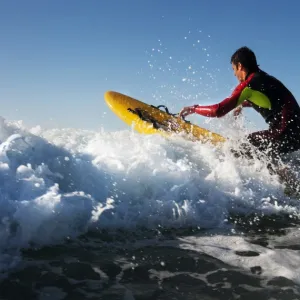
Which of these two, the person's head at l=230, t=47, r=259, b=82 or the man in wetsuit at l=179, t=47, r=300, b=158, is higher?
the person's head at l=230, t=47, r=259, b=82

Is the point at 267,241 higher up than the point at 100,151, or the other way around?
the point at 100,151

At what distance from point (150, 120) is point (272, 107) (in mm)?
3021

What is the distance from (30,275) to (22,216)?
679 mm

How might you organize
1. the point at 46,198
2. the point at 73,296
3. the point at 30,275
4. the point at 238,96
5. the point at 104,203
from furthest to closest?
the point at 238,96
the point at 104,203
the point at 46,198
the point at 30,275
the point at 73,296

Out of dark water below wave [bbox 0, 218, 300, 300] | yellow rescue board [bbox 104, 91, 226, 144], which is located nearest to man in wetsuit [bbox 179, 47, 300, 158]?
yellow rescue board [bbox 104, 91, 226, 144]

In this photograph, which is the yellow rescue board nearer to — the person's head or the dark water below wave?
the person's head

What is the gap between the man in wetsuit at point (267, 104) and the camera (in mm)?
5191

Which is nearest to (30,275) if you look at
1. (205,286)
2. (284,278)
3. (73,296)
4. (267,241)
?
(73,296)

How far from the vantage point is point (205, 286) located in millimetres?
2420

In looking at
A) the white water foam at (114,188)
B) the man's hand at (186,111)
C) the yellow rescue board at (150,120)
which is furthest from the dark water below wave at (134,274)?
the yellow rescue board at (150,120)

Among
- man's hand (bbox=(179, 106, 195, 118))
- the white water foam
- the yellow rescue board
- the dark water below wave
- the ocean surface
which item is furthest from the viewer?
the yellow rescue board

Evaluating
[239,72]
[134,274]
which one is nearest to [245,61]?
[239,72]

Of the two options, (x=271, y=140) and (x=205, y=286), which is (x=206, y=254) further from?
(x=271, y=140)

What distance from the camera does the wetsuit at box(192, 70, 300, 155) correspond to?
518 centimetres
